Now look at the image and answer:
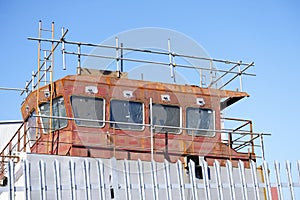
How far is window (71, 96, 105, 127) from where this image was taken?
14.5 metres

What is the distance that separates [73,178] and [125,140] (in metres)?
6.31

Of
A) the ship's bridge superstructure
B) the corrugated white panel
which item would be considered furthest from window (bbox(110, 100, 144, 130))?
the corrugated white panel

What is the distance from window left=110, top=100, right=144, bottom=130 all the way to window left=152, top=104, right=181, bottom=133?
51 centimetres

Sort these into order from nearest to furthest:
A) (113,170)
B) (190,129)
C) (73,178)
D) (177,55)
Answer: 1. (73,178)
2. (113,170)
3. (190,129)
4. (177,55)

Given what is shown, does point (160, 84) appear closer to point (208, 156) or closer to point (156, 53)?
point (156, 53)

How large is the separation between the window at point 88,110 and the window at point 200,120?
293 cm

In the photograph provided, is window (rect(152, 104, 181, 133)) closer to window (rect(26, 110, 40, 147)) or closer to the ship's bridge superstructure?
the ship's bridge superstructure

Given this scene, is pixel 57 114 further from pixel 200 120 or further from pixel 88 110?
pixel 200 120

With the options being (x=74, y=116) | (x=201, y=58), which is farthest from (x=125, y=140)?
(x=201, y=58)

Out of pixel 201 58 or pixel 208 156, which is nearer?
pixel 208 156

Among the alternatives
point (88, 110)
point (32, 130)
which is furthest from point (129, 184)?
point (32, 130)

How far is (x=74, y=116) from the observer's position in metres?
14.4

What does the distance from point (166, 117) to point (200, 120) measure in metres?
1.26

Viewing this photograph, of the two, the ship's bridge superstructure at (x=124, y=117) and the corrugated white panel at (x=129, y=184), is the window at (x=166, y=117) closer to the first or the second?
the ship's bridge superstructure at (x=124, y=117)
